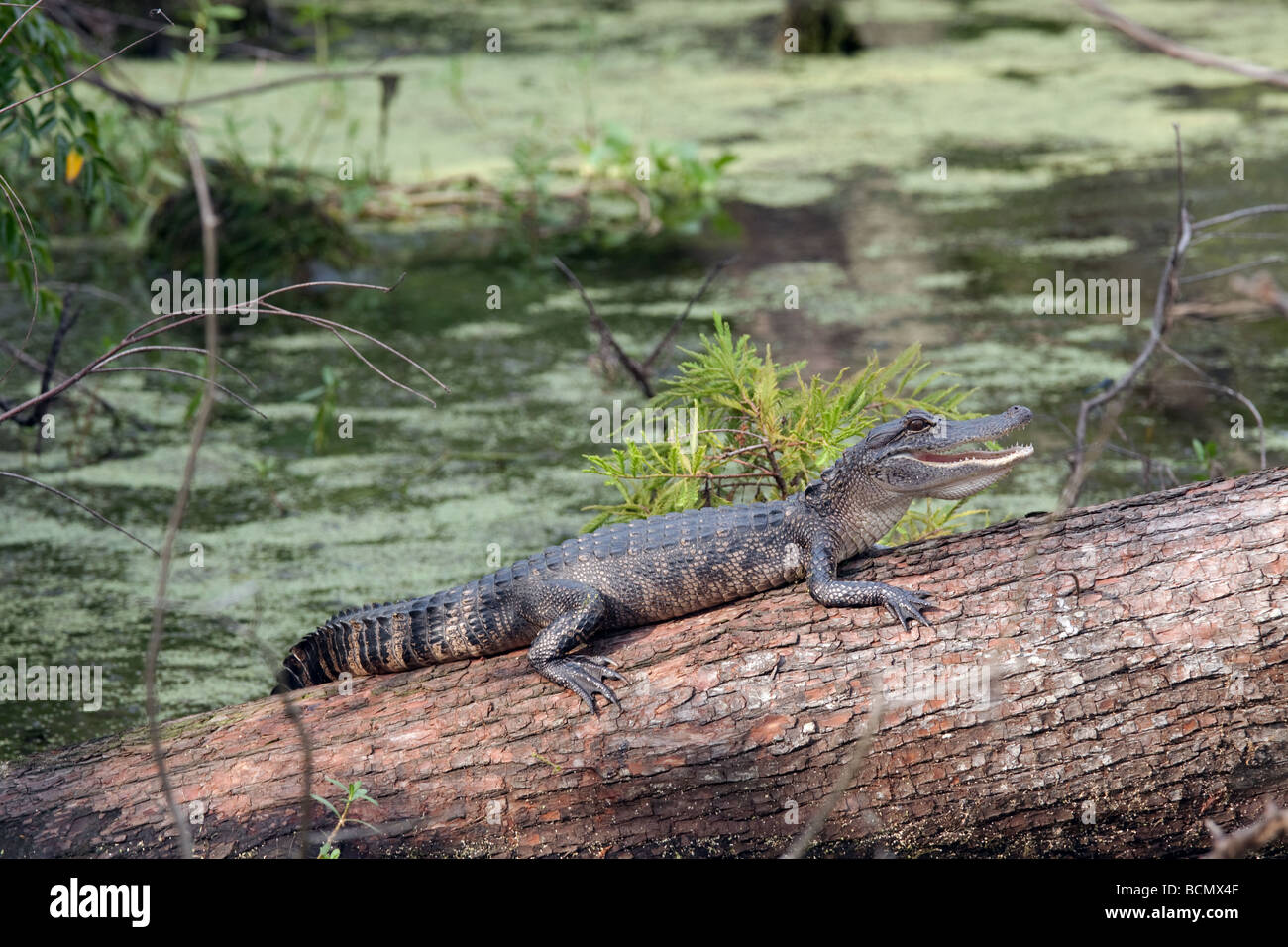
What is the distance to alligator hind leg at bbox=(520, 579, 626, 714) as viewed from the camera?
9.11 ft

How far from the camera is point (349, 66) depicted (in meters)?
11.0

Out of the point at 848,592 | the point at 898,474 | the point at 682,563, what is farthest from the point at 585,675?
the point at 898,474

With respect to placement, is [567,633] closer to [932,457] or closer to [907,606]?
[907,606]

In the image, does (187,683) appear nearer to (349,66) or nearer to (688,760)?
(688,760)

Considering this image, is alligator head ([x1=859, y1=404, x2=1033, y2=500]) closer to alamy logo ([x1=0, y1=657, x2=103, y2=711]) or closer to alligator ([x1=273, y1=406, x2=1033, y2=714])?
alligator ([x1=273, y1=406, x2=1033, y2=714])

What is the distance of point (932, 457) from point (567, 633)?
925mm

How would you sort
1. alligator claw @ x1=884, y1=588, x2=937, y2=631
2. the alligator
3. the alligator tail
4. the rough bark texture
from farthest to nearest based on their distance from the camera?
the alligator tail < the alligator < alligator claw @ x1=884, y1=588, x2=937, y2=631 < the rough bark texture

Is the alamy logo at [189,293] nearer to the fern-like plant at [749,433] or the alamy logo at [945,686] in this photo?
the fern-like plant at [749,433]

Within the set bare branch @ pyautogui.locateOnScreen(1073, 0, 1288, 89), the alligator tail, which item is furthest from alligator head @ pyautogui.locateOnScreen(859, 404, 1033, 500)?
bare branch @ pyautogui.locateOnScreen(1073, 0, 1288, 89)

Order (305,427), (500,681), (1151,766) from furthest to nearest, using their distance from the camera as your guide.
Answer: (305,427)
(500,681)
(1151,766)

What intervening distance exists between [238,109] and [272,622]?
23.1 ft
